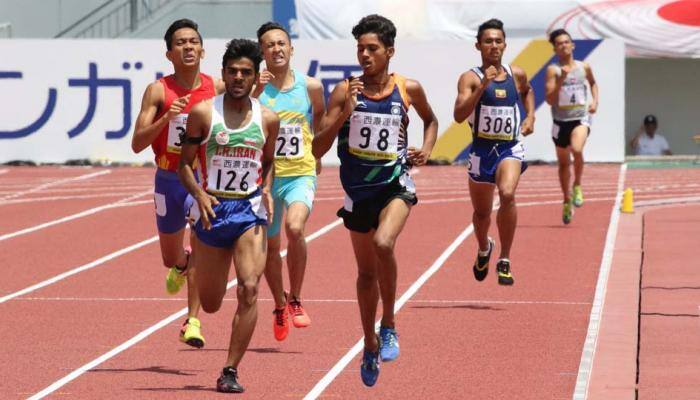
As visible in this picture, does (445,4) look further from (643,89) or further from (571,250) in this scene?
(571,250)

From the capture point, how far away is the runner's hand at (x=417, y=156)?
9688 mm

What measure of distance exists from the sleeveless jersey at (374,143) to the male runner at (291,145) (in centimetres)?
151

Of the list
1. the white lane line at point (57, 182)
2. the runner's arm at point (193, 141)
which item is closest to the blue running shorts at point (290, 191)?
the runner's arm at point (193, 141)

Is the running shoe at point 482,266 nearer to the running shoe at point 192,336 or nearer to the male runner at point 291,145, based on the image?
the male runner at point 291,145

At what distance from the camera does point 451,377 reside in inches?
392

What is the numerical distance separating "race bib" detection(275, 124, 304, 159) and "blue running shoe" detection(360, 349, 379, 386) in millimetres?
2456

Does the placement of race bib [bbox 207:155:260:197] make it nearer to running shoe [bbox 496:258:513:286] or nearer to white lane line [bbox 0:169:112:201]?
running shoe [bbox 496:258:513:286]

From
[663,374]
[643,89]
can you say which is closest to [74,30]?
[643,89]

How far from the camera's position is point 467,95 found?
522 inches

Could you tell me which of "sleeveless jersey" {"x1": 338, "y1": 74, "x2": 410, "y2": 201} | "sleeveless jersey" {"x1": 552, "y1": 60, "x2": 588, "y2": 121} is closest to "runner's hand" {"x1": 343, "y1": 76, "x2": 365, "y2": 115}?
"sleeveless jersey" {"x1": 338, "y1": 74, "x2": 410, "y2": 201}

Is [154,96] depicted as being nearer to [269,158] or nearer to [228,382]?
[269,158]

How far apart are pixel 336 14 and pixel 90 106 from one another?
509 cm

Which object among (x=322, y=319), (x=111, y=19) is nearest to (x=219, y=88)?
(x=322, y=319)

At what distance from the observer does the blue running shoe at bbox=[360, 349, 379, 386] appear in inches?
363
